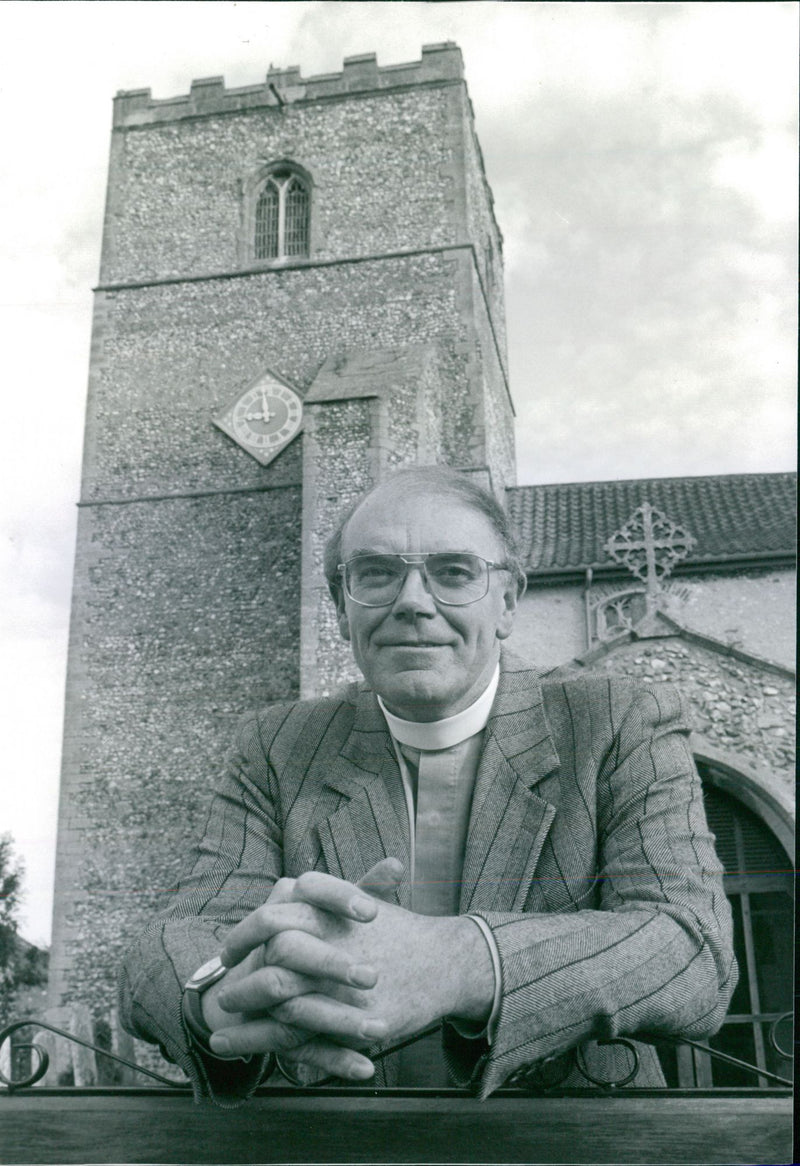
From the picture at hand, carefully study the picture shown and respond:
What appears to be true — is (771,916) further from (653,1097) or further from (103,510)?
(103,510)

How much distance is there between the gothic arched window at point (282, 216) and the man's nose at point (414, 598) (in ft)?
43.0

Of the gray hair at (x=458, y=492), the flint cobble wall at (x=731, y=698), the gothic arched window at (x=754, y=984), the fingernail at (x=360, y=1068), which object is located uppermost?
the flint cobble wall at (x=731, y=698)

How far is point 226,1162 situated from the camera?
1.13m

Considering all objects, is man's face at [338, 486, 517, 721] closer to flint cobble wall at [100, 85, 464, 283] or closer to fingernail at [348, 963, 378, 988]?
fingernail at [348, 963, 378, 988]

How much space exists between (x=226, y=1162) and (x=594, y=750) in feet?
2.30

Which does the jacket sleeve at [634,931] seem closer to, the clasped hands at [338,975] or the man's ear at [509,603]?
the clasped hands at [338,975]

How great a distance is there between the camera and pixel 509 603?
162 centimetres

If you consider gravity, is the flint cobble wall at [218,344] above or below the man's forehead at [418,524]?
above

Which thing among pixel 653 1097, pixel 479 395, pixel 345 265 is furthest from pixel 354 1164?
pixel 345 265

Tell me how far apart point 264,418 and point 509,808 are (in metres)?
11.6

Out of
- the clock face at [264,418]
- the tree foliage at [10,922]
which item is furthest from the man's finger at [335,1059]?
the clock face at [264,418]

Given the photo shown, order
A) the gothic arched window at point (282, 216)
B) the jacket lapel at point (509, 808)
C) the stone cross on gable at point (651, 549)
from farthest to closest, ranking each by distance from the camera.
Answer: the gothic arched window at point (282, 216), the stone cross on gable at point (651, 549), the jacket lapel at point (509, 808)

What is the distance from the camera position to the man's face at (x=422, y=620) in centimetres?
147

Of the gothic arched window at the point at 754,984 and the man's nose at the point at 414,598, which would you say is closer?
the man's nose at the point at 414,598
